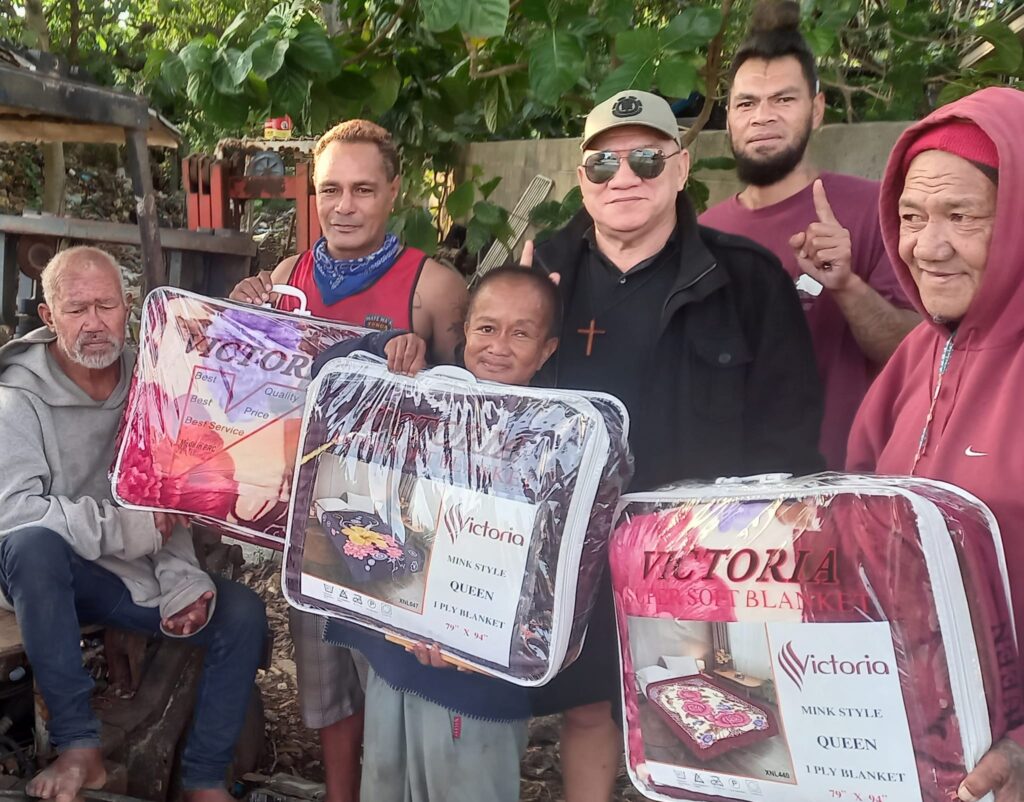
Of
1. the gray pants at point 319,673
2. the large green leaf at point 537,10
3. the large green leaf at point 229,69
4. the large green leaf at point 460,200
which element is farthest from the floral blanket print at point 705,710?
the large green leaf at point 460,200

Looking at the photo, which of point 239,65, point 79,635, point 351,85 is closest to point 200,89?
point 239,65

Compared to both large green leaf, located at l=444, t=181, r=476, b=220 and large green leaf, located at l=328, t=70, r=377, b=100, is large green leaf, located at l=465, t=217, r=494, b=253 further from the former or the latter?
large green leaf, located at l=328, t=70, r=377, b=100

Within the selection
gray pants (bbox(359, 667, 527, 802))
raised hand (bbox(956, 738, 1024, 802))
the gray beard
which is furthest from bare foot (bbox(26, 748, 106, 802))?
raised hand (bbox(956, 738, 1024, 802))

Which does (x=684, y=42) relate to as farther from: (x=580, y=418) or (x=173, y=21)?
(x=173, y=21)

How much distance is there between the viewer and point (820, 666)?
1.56 m

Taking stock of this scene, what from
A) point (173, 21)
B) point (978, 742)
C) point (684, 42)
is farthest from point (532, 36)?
point (173, 21)

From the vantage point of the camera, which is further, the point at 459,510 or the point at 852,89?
the point at 852,89

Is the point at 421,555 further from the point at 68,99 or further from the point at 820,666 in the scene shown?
the point at 68,99

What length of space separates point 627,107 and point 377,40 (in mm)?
2232

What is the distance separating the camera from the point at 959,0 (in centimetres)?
534

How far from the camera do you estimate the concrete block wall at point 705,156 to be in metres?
4.54

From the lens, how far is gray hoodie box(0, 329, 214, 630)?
2553 millimetres

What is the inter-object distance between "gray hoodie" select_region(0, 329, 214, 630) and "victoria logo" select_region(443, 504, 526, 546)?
3.69 ft

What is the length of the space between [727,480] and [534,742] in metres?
2.33
